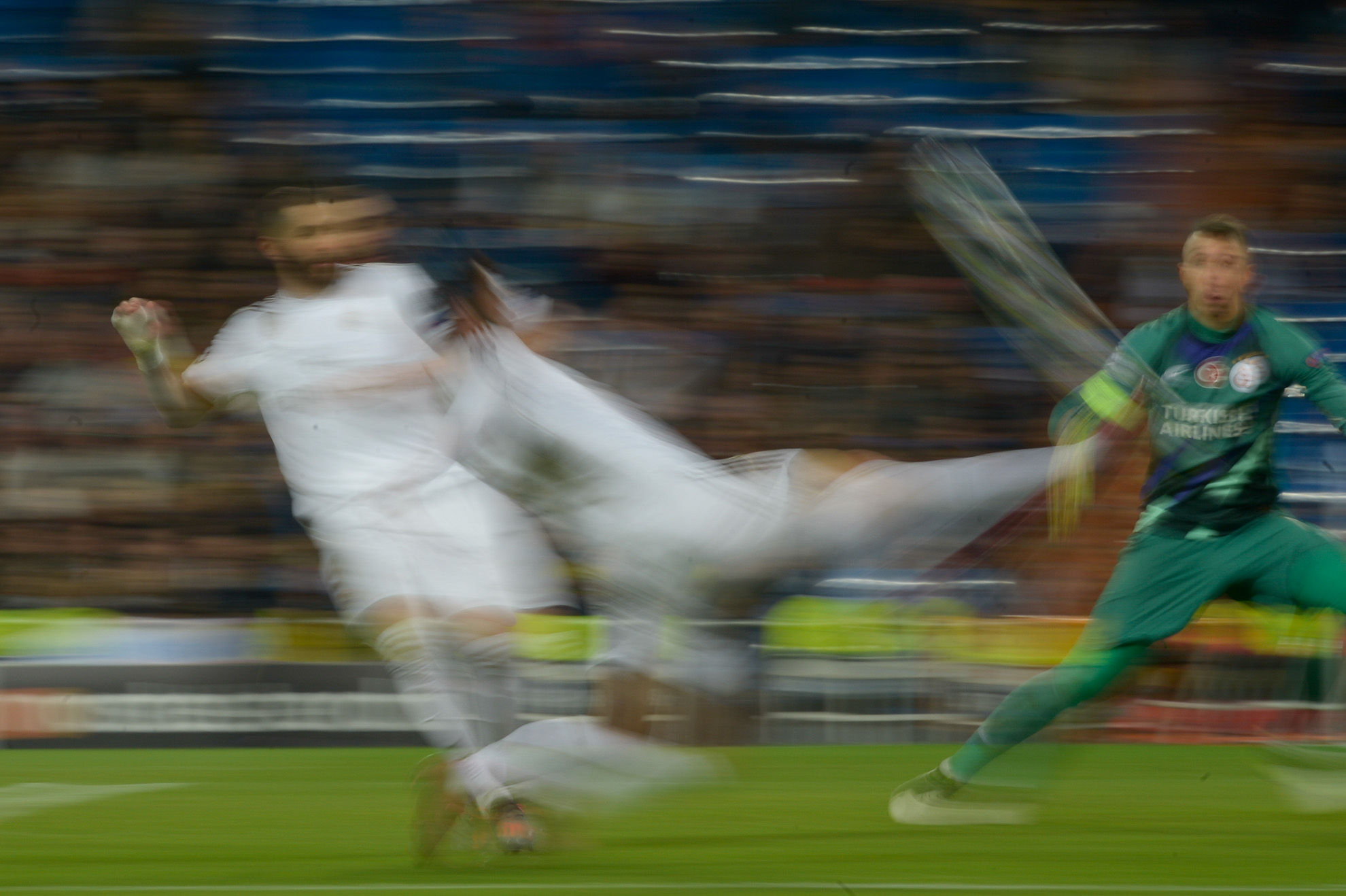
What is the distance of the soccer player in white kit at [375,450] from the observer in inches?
173

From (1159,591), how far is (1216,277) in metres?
0.78

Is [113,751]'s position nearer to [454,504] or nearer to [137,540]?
[137,540]

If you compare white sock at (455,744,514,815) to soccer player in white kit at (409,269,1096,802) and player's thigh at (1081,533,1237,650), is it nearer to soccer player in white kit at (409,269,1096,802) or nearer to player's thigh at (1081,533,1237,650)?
soccer player in white kit at (409,269,1096,802)

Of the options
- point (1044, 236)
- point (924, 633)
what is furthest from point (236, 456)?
point (1044, 236)

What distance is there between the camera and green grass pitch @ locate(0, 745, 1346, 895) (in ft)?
13.1

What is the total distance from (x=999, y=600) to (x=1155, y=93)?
8.70 ft

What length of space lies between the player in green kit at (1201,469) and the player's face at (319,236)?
1.80 meters

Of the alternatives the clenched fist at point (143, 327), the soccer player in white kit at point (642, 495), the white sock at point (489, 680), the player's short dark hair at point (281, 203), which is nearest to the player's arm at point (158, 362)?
the clenched fist at point (143, 327)

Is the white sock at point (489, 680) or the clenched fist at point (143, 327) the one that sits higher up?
the clenched fist at point (143, 327)

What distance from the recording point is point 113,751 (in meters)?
7.45

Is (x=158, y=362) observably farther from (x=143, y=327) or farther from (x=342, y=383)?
(x=342, y=383)

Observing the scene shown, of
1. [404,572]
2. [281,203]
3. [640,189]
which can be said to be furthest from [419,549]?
[640,189]

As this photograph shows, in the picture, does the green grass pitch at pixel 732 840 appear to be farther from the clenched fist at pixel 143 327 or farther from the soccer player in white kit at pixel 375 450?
the clenched fist at pixel 143 327

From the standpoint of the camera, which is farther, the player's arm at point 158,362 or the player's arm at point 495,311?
the player's arm at point 158,362
